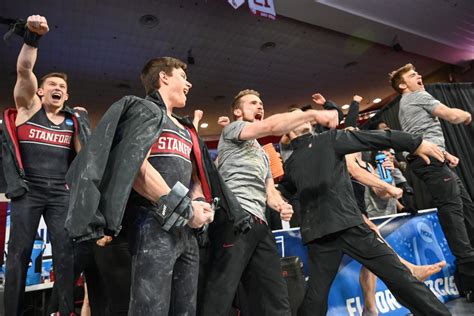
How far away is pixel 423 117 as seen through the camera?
3.68m

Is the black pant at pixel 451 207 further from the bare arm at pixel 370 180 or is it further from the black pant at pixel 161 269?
the black pant at pixel 161 269

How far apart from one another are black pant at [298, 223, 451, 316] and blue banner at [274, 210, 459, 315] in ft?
3.06

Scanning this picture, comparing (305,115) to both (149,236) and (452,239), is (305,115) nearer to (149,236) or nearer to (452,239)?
(149,236)

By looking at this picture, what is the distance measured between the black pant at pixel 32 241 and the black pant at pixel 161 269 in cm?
103

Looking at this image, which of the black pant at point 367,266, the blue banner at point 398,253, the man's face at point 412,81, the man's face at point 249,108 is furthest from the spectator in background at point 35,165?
the man's face at point 412,81

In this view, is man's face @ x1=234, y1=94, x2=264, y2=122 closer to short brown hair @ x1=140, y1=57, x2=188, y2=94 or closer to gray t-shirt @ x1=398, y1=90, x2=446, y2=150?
short brown hair @ x1=140, y1=57, x2=188, y2=94

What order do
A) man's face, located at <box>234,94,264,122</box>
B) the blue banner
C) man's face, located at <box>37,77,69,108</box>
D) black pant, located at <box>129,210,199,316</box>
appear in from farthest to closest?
1. the blue banner
2. man's face, located at <box>234,94,264,122</box>
3. man's face, located at <box>37,77,69,108</box>
4. black pant, located at <box>129,210,199,316</box>

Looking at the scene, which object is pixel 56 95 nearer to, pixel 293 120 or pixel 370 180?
pixel 293 120

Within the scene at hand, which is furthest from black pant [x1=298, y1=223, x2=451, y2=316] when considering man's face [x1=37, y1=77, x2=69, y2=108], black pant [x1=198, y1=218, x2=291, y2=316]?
man's face [x1=37, y1=77, x2=69, y2=108]

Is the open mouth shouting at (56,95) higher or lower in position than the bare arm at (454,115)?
higher

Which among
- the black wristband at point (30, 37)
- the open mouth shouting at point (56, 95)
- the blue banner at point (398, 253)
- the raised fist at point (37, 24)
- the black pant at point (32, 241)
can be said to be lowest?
the blue banner at point (398, 253)

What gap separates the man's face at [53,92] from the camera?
2.63 meters

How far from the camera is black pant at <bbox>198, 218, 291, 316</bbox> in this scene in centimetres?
209

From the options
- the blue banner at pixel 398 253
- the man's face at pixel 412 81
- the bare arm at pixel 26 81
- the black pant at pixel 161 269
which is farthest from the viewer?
the man's face at pixel 412 81
